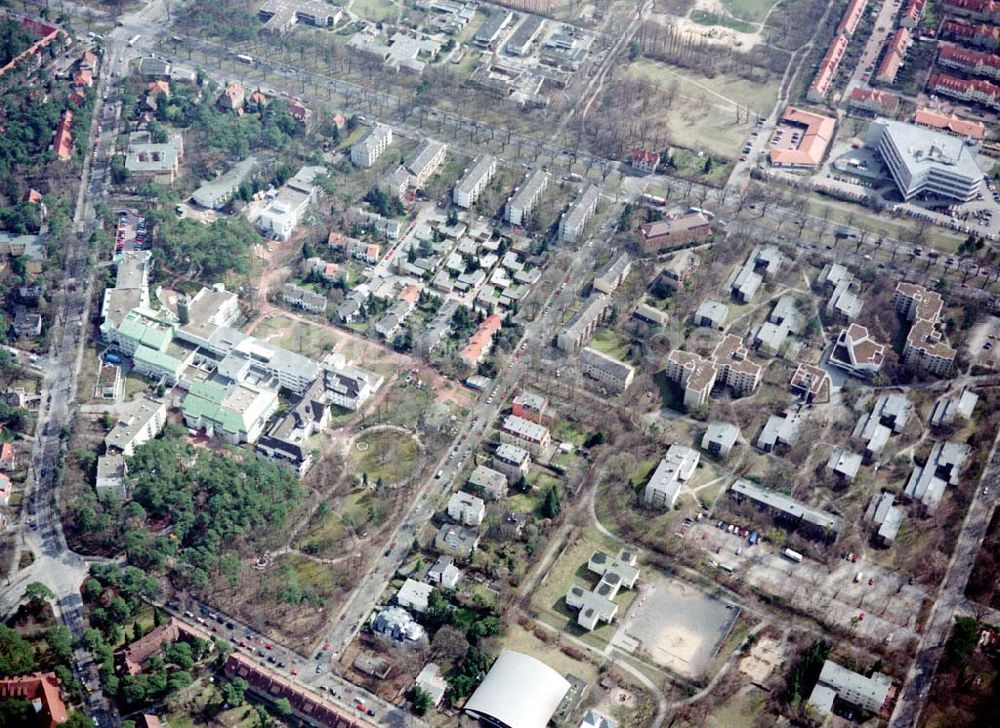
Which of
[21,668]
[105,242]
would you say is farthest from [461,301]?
[21,668]

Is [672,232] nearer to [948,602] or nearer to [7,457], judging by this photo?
[948,602]

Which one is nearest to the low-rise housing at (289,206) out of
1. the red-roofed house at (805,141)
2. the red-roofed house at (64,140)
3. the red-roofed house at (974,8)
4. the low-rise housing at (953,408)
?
the red-roofed house at (64,140)

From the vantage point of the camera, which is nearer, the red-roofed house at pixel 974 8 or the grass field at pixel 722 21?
the red-roofed house at pixel 974 8

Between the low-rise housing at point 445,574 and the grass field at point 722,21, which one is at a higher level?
the grass field at point 722,21

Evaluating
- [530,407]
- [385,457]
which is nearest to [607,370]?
[530,407]

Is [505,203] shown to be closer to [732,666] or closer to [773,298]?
[773,298]

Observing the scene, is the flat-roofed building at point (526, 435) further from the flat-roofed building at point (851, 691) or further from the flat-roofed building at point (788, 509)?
the flat-roofed building at point (851, 691)

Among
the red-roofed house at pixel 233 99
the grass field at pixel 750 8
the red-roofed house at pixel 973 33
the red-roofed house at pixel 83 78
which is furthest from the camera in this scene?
the grass field at pixel 750 8
